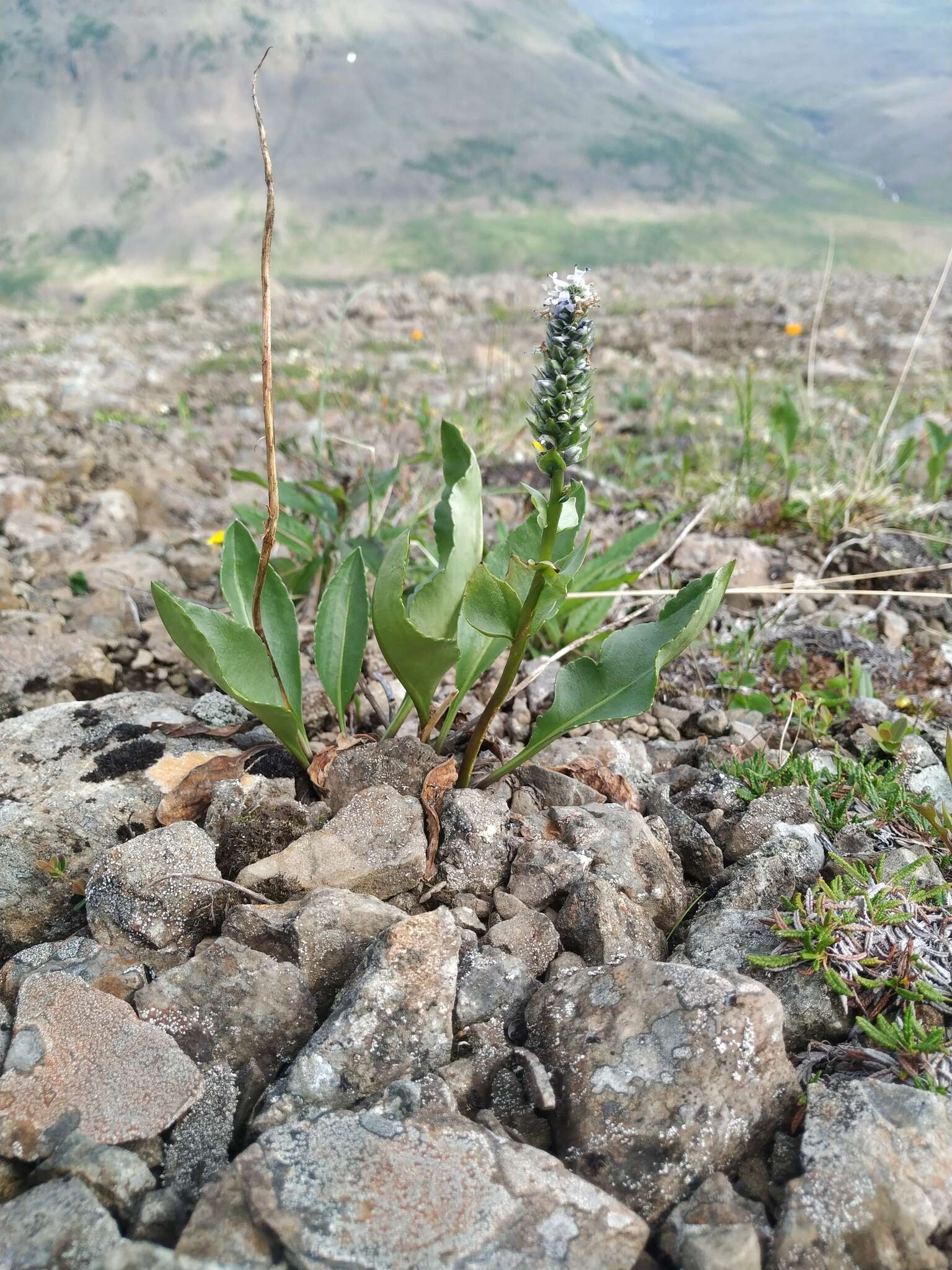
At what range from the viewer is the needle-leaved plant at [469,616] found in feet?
A: 5.74

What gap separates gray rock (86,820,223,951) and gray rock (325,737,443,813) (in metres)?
0.39

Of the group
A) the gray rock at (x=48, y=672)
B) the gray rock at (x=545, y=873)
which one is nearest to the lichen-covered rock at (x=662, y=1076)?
the gray rock at (x=545, y=873)

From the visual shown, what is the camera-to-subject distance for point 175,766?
226cm

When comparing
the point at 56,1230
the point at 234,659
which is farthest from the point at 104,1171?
the point at 234,659

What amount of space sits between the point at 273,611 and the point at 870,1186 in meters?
1.84

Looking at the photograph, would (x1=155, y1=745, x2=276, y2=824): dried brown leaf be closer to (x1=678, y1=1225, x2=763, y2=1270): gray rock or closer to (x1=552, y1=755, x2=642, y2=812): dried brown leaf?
(x1=552, y1=755, x2=642, y2=812): dried brown leaf

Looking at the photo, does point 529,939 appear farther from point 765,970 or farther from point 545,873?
point 765,970

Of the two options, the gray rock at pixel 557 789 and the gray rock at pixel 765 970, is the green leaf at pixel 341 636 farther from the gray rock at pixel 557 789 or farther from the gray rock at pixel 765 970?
the gray rock at pixel 765 970

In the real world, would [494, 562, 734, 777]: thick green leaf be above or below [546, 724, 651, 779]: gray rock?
above

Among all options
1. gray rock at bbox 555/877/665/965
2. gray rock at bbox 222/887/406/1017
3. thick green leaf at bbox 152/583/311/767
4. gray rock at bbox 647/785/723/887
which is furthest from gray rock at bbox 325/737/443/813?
gray rock at bbox 647/785/723/887

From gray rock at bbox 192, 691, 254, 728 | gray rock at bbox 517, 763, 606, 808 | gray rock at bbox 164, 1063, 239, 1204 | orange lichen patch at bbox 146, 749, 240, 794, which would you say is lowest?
gray rock at bbox 164, 1063, 239, 1204

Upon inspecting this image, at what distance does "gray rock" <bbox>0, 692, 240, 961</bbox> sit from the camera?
2049 millimetres

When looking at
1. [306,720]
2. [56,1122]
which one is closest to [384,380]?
[306,720]

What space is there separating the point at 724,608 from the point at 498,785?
1.69 meters
